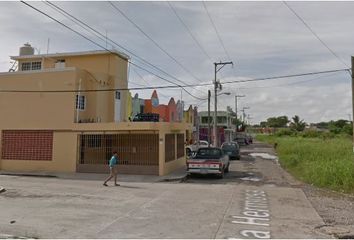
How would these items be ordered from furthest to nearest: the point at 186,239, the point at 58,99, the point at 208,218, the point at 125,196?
the point at 58,99 → the point at 125,196 → the point at 208,218 → the point at 186,239

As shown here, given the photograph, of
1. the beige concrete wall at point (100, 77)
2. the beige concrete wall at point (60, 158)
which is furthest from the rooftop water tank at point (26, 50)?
the beige concrete wall at point (60, 158)

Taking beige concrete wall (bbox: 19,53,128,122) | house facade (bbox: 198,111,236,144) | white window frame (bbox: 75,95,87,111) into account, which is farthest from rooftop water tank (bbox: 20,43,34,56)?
house facade (bbox: 198,111,236,144)

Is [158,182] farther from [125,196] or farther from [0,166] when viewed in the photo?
[0,166]

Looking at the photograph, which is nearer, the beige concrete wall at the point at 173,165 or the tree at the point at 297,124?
the beige concrete wall at the point at 173,165

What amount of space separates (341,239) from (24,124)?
20314 mm

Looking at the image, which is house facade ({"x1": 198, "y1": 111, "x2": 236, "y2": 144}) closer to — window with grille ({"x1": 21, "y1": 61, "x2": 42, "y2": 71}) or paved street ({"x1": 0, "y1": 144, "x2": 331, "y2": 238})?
window with grille ({"x1": 21, "y1": 61, "x2": 42, "y2": 71})

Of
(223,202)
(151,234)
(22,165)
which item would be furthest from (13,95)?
(151,234)

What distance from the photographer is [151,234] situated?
28.9 ft

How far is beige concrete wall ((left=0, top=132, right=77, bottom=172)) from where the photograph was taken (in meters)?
23.3

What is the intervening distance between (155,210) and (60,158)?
13.2 meters

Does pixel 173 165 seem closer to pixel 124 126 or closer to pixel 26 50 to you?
pixel 124 126

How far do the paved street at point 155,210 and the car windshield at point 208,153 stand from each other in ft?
11.8

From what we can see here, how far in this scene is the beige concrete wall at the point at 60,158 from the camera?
23.3m

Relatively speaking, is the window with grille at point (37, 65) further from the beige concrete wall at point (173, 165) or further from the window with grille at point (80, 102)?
the beige concrete wall at point (173, 165)
